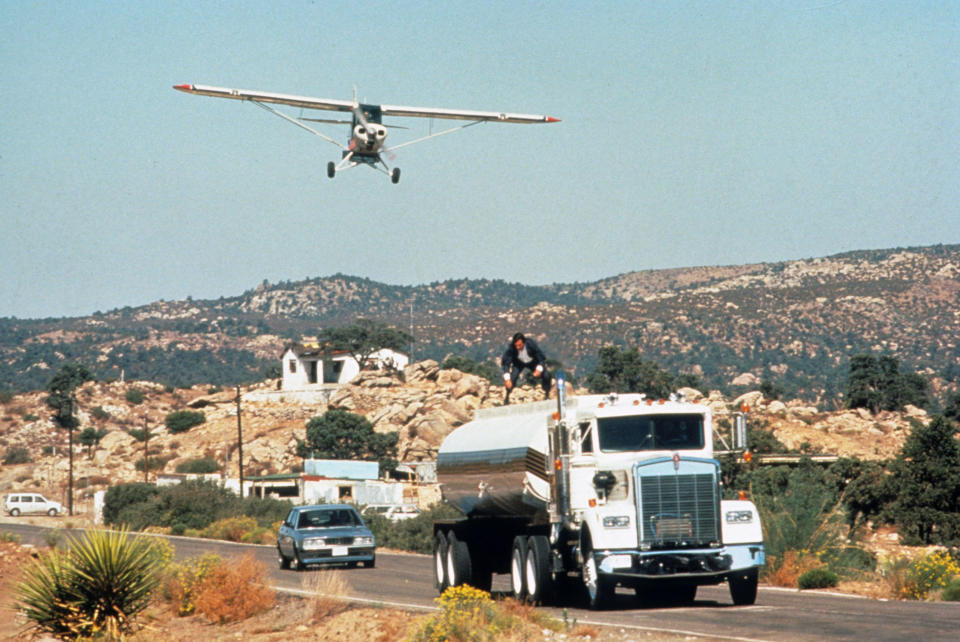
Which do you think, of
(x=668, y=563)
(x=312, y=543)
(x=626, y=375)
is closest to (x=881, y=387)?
(x=626, y=375)

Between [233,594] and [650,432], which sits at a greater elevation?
[650,432]

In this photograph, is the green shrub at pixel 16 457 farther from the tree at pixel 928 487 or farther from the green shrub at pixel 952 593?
the green shrub at pixel 952 593

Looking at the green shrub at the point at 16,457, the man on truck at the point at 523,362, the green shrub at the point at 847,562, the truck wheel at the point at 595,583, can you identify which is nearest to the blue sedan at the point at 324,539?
the man on truck at the point at 523,362

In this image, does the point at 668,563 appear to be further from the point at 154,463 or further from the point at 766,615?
the point at 154,463

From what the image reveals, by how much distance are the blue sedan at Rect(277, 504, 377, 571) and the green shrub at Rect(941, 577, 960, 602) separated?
48.6ft

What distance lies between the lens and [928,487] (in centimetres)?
4738

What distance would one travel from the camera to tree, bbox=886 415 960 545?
46250 millimetres

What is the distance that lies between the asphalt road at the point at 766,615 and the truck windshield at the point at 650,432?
2.44m

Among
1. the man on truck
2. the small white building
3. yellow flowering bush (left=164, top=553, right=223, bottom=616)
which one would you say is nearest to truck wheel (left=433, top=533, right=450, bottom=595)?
the man on truck

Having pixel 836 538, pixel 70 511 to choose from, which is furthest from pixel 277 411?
pixel 836 538

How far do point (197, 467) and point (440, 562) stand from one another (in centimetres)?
7857

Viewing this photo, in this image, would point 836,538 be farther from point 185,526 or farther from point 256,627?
point 185,526

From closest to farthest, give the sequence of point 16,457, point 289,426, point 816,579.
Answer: point 816,579 → point 289,426 → point 16,457

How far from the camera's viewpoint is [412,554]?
4456 cm
